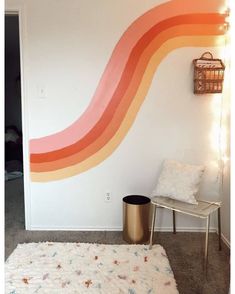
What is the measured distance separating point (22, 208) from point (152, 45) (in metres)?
2.15

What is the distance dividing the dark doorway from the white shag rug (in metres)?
0.70

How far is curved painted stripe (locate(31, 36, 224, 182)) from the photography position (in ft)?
8.38

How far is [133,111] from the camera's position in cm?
261

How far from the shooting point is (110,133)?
2629 millimetres

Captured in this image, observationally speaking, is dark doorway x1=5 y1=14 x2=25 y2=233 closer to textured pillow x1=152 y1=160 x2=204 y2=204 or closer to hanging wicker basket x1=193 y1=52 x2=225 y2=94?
textured pillow x1=152 y1=160 x2=204 y2=204

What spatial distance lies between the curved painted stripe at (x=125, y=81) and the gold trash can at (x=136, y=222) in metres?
0.66

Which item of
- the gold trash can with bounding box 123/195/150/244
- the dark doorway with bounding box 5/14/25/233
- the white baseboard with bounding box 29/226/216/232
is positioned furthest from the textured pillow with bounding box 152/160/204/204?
the dark doorway with bounding box 5/14/25/233

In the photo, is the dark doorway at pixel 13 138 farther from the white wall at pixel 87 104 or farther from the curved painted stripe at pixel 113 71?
the curved painted stripe at pixel 113 71

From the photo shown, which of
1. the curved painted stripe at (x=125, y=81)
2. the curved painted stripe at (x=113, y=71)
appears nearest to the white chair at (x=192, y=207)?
the curved painted stripe at (x=125, y=81)

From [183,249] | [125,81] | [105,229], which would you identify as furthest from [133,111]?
[183,249]

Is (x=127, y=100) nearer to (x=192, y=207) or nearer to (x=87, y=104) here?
(x=87, y=104)

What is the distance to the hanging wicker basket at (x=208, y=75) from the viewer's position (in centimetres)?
247

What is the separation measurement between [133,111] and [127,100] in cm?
11

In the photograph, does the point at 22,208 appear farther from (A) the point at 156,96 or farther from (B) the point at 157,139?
(A) the point at 156,96
